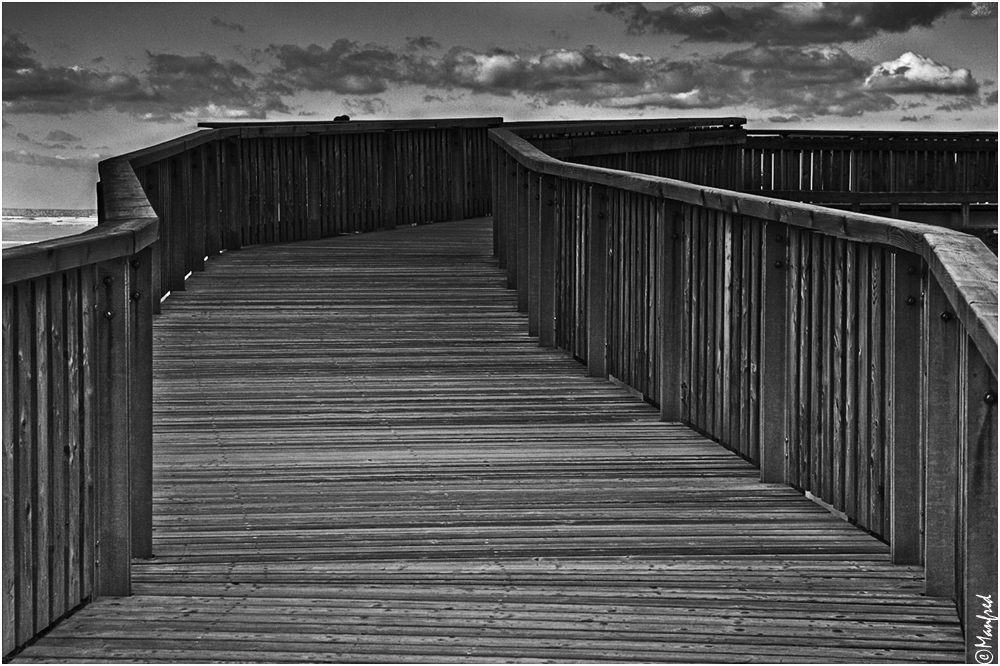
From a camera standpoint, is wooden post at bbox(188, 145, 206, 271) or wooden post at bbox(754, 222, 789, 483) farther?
wooden post at bbox(188, 145, 206, 271)

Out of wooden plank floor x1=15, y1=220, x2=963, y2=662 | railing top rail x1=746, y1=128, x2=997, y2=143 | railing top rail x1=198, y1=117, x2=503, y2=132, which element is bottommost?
wooden plank floor x1=15, y1=220, x2=963, y2=662

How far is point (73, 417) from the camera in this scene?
3.83 meters

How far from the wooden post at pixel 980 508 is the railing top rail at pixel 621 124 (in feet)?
38.4

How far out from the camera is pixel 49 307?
368 cm

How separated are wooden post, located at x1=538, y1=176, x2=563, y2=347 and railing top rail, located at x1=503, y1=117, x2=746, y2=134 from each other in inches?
265

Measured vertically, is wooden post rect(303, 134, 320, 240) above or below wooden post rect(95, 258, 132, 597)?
above

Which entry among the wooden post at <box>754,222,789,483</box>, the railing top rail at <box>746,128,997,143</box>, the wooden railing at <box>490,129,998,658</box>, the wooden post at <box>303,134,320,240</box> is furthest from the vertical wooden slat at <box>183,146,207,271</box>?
the railing top rail at <box>746,128,997,143</box>

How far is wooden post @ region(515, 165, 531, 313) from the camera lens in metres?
9.17

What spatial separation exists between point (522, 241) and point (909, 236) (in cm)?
553

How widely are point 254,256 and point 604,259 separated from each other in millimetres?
5776

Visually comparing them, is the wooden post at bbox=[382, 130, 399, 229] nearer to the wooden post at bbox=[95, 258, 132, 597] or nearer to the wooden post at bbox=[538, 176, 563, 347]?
the wooden post at bbox=[538, 176, 563, 347]

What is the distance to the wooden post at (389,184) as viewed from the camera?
1528cm

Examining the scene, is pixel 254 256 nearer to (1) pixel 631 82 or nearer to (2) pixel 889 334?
(2) pixel 889 334

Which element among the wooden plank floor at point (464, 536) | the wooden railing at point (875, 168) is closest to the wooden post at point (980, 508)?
the wooden plank floor at point (464, 536)
